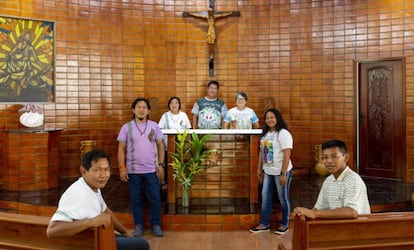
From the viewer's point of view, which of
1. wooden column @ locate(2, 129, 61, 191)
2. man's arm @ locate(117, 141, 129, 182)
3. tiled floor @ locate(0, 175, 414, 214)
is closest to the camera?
man's arm @ locate(117, 141, 129, 182)

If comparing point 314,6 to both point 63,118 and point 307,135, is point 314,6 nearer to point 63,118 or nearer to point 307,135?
point 307,135

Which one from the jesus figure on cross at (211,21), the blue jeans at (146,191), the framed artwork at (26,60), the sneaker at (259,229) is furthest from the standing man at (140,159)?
the jesus figure on cross at (211,21)

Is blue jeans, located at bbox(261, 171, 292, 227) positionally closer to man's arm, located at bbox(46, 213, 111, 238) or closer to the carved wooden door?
man's arm, located at bbox(46, 213, 111, 238)

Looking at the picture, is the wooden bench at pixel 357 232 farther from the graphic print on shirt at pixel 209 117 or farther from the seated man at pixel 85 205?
the graphic print on shirt at pixel 209 117

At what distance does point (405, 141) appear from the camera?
22.6 feet

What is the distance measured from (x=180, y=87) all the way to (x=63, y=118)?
80.1 inches

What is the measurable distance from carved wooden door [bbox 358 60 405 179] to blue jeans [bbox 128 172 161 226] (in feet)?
13.6

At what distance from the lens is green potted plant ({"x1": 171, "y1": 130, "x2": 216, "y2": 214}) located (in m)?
5.03

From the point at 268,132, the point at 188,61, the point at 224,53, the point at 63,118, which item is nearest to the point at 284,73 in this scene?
the point at 224,53

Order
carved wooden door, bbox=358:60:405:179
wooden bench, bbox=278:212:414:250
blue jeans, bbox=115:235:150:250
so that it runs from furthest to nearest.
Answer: carved wooden door, bbox=358:60:405:179 < blue jeans, bbox=115:235:150:250 < wooden bench, bbox=278:212:414:250

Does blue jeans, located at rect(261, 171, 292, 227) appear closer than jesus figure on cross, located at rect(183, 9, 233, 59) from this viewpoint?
Yes

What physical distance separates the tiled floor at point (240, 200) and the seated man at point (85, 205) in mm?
2587

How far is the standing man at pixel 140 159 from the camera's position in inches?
178

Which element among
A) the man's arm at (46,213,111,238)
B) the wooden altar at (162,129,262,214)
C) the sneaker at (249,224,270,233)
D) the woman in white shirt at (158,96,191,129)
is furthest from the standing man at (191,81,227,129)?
the man's arm at (46,213,111,238)
